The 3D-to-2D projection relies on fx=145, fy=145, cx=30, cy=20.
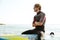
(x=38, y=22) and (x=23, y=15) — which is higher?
(x=23, y=15)

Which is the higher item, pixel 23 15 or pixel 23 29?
pixel 23 15

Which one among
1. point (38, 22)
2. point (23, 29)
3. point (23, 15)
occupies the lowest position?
point (23, 29)

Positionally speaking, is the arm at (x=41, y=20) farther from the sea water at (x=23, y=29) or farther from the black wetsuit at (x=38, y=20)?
the sea water at (x=23, y=29)

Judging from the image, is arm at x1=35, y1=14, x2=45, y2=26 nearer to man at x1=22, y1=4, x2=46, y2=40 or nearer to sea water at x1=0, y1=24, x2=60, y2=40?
man at x1=22, y1=4, x2=46, y2=40

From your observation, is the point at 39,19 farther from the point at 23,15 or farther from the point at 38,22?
the point at 23,15

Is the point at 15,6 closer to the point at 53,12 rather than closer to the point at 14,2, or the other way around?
the point at 14,2

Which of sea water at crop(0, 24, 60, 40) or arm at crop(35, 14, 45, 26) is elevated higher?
arm at crop(35, 14, 45, 26)

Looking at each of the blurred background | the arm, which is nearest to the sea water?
the blurred background

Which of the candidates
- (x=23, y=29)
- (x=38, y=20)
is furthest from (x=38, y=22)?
(x=23, y=29)

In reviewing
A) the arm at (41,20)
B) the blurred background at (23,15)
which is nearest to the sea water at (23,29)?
the blurred background at (23,15)

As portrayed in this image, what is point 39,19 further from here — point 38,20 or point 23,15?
point 23,15

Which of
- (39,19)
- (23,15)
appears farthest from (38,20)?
(23,15)

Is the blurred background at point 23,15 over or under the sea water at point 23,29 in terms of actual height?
over

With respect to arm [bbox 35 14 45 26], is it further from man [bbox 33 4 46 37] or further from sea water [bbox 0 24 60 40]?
sea water [bbox 0 24 60 40]
